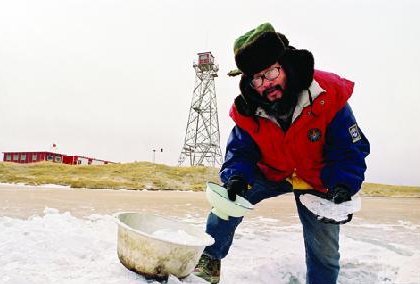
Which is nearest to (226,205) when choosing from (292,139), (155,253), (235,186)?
(235,186)

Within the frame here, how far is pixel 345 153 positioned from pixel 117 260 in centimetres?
163

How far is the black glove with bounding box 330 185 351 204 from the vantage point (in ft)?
7.77

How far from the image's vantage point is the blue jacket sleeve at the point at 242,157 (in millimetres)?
2785

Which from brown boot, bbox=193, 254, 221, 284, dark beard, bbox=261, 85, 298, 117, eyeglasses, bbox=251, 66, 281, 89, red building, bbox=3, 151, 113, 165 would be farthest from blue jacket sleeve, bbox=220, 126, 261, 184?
red building, bbox=3, 151, 113, 165

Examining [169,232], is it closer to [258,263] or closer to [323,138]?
[258,263]

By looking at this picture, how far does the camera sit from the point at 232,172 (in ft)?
9.06

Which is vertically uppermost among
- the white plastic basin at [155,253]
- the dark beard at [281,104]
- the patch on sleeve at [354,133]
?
the dark beard at [281,104]

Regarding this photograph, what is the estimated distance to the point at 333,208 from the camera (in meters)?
2.44

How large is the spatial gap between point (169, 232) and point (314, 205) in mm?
1039

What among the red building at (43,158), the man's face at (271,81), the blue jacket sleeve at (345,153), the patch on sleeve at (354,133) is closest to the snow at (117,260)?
the blue jacket sleeve at (345,153)

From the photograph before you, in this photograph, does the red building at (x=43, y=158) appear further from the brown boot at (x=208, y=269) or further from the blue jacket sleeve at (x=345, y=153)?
the blue jacket sleeve at (x=345, y=153)

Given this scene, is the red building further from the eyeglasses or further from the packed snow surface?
the eyeglasses

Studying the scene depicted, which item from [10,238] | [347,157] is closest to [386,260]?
[347,157]

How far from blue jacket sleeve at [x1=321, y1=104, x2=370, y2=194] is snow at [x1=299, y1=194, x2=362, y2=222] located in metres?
0.08
